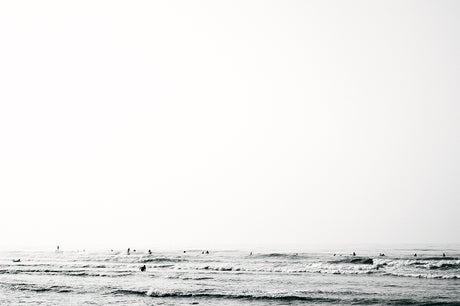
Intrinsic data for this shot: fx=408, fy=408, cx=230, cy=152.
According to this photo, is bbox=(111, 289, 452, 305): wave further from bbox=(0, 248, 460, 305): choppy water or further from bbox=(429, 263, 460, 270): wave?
bbox=(429, 263, 460, 270): wave

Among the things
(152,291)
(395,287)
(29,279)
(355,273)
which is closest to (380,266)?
(355,273)

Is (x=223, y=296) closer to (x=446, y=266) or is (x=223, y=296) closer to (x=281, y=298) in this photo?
(x=281, y=298)

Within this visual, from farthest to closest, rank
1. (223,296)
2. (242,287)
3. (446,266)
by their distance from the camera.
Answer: (446,266) < (242,287) < (223,296)

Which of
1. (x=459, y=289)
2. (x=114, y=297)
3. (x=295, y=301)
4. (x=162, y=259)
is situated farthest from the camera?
(x=162, y=259)

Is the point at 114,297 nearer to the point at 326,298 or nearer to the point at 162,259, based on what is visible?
the point at 326,298

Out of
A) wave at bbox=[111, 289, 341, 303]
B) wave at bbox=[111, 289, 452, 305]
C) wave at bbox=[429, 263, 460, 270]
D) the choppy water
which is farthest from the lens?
wave at bbox=[429, 263, 460, 270]

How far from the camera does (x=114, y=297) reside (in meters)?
31.8

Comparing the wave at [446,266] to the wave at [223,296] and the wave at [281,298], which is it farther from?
the wave at [223,296]

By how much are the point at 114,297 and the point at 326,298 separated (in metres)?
16.2

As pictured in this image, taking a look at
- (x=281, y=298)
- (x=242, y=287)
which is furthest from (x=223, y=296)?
(x=242, y=287)

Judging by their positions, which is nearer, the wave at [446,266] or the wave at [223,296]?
the wave at [223,296]

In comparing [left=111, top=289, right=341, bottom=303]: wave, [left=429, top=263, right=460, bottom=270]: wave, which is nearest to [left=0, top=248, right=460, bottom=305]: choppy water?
[left=111, top=289, right=341, bottom=303]: wave

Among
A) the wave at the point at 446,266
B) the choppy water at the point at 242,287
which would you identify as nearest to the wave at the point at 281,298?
the choppy water at the point at 242,287

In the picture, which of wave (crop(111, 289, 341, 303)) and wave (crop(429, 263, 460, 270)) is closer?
wave (crop(111, 289, 341, 303))
